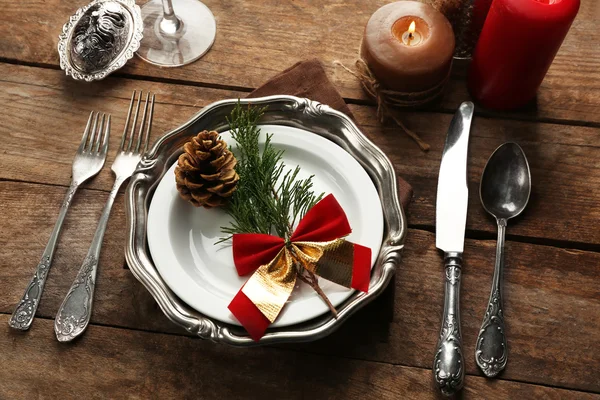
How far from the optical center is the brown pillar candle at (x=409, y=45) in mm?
850

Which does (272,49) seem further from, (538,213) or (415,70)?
(538,213)

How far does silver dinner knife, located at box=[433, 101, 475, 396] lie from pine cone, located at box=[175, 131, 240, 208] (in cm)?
28

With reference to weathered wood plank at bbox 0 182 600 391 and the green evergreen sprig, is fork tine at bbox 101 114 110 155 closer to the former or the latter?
weathered wood plank at bbox 0 182 600 391

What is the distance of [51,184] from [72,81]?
0.18 meters

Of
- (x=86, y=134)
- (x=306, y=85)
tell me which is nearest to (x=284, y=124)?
(x=306, y=85)

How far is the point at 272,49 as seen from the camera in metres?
0.98

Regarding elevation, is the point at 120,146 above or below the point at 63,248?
above

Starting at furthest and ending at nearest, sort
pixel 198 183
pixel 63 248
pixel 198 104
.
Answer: pixel 198 104
pixel 63 248
pixel 198 183

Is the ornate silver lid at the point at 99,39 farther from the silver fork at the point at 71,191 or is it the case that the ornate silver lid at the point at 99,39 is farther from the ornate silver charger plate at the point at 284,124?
the ornate silver charger plate at the point at 284,124

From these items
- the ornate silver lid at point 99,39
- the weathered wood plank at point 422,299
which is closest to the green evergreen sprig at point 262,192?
the weathered wood plank at point 422,299

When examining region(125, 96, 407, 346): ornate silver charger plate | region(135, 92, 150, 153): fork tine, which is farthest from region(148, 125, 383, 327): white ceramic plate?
region(135, 92, 150, 153): fork tine

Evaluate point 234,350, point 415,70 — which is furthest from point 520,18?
point 234,350

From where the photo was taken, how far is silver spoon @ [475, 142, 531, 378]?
760mm

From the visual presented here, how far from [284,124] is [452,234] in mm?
262
